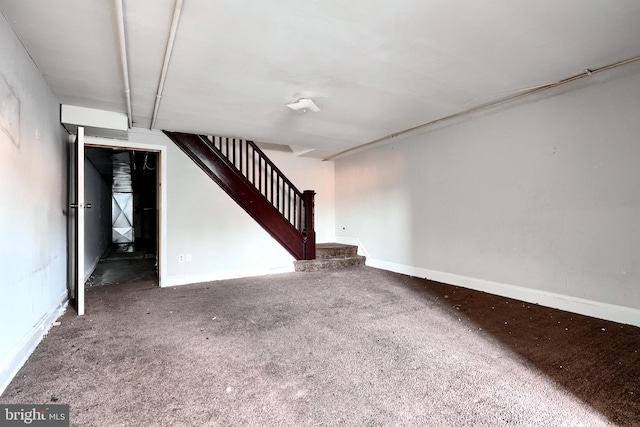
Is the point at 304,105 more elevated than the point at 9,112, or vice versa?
the point at 304,105

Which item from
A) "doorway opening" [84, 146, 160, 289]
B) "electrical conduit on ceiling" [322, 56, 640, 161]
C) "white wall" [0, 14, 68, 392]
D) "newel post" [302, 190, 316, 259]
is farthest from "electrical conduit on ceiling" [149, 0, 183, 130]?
"electrical conduit on ceiling" [322, 56, 640, 161]

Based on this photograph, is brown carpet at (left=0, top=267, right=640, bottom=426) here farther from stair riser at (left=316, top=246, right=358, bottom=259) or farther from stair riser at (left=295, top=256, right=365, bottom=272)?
stair riser at (left=316, top=246, right=358, bottom=259)

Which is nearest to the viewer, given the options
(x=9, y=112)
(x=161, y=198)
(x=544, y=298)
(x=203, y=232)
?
(x=9, y=112)

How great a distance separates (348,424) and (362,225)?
416 centimetres

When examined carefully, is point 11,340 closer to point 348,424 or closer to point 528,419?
point 348,424

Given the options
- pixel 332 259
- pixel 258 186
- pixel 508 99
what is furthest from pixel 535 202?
pixel 258 186

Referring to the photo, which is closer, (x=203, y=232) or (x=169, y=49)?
(x=169, y=49)

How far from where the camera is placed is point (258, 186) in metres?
4.89

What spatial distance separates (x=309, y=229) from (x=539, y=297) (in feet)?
10.4

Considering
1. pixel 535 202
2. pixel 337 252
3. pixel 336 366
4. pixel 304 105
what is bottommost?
pixel 336 366

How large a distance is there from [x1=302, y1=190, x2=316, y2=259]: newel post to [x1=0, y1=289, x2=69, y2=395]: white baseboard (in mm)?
3139

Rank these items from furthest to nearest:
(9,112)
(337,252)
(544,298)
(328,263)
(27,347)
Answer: (337,252), (328,263), (544,298), (27,347), (9,112)

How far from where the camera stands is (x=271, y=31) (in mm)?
1865

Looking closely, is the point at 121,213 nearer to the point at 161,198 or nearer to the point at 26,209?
the point at 161,198
